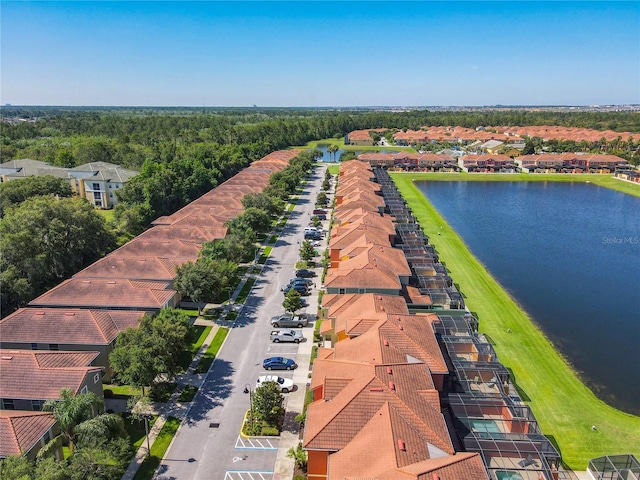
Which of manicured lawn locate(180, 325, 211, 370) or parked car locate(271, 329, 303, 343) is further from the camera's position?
parked car locate(271, 329, 303, 343)

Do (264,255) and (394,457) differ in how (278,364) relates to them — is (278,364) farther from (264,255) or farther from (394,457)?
(264,255)

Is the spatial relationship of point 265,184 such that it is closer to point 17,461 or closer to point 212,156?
point 212,156

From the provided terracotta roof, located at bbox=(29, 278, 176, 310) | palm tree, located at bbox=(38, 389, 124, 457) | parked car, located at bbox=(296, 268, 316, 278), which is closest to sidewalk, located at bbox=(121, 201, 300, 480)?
palm tree, located at bbox=(38, 389, 124, 457)

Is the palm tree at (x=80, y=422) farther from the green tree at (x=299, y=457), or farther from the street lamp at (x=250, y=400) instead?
the green tree at (x=299, y=457)

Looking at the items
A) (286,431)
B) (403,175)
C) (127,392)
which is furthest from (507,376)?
Result: (403,175)

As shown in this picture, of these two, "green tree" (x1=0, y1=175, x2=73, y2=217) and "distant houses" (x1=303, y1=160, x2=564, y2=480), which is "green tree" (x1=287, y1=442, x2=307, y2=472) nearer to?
"distant houses" (x1=303, y1=160, x2=564, y2=480)

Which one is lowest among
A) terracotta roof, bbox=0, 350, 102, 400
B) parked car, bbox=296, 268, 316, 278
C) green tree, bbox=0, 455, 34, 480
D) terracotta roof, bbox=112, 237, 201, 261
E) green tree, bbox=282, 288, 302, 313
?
parked car, bbox=296, 268, 316, 278

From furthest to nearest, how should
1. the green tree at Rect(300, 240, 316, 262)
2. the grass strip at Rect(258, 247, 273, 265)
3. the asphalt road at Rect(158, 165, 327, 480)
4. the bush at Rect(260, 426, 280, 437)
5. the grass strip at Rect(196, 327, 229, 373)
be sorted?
the grass strip at Rect(258, 247, 273, 265), the green tree at Rect(300, 240, 316, 262), the grass strip at Rect(196, 327, 229, 373), the bush at Rect(260, 426, 280, 437), the asphalt road at Rect(158, 165, 327, 480)

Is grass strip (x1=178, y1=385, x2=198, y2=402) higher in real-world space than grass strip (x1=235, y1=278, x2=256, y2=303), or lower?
lower
